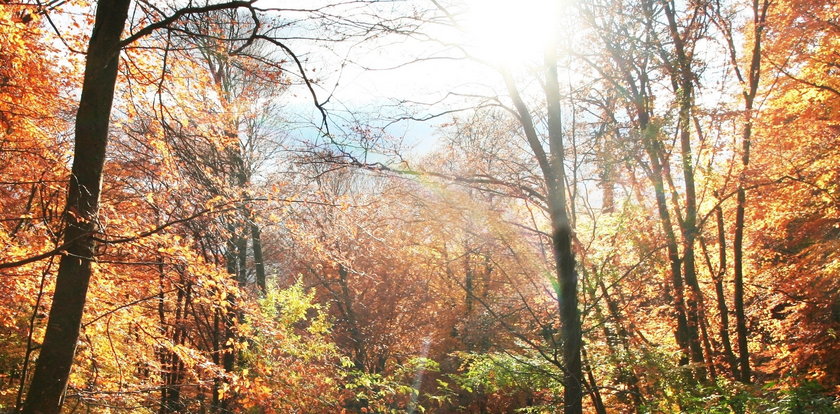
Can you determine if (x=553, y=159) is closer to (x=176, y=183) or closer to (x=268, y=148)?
(x=176, y=183)

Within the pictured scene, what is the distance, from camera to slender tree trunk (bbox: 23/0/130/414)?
3.39m

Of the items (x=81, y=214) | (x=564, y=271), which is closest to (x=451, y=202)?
(x=564, y=271)

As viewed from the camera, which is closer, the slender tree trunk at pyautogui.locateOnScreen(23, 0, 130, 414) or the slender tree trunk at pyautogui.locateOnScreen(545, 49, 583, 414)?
the slender tree trunk at pyautogui.locateOnScreen(23, 0, 130, 414)

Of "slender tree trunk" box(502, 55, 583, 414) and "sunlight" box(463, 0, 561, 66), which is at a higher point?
"sunlight" box(463, 0, 561, 66)

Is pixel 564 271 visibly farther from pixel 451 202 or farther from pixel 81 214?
pixel 81 214

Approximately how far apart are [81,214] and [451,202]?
419 centimetres

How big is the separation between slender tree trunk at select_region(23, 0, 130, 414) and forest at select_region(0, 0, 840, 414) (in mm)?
14

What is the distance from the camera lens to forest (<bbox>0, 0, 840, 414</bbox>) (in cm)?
438

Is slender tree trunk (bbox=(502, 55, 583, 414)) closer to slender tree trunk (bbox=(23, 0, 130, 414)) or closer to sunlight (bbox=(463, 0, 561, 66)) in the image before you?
sunlight (bbox=(463, 0, 561, 66))

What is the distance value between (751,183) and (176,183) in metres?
8.23

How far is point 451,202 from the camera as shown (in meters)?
6.80

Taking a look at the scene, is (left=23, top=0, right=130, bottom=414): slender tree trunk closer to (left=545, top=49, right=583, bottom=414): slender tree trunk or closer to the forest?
the forest

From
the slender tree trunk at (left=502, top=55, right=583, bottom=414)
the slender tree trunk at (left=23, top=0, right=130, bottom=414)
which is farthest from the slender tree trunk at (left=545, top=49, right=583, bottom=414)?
the slender tree trunk at (left=23, top=0, right=130, bottom=414)

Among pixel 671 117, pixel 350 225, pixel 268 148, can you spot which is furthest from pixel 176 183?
pixel 268 148
